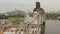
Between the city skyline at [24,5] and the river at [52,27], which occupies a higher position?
the city skyline at [24,5]

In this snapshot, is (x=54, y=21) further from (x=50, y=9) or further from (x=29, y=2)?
(x=29, y=2)

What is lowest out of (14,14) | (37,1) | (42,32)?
(42,32)

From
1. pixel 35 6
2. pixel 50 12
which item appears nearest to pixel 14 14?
pixel 35 6

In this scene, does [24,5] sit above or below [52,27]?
above

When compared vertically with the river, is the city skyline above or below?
above

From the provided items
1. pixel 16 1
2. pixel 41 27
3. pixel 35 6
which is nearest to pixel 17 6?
pixel 16 1

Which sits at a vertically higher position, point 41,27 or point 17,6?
point 17,6

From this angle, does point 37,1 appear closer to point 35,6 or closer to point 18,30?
point 35,6
